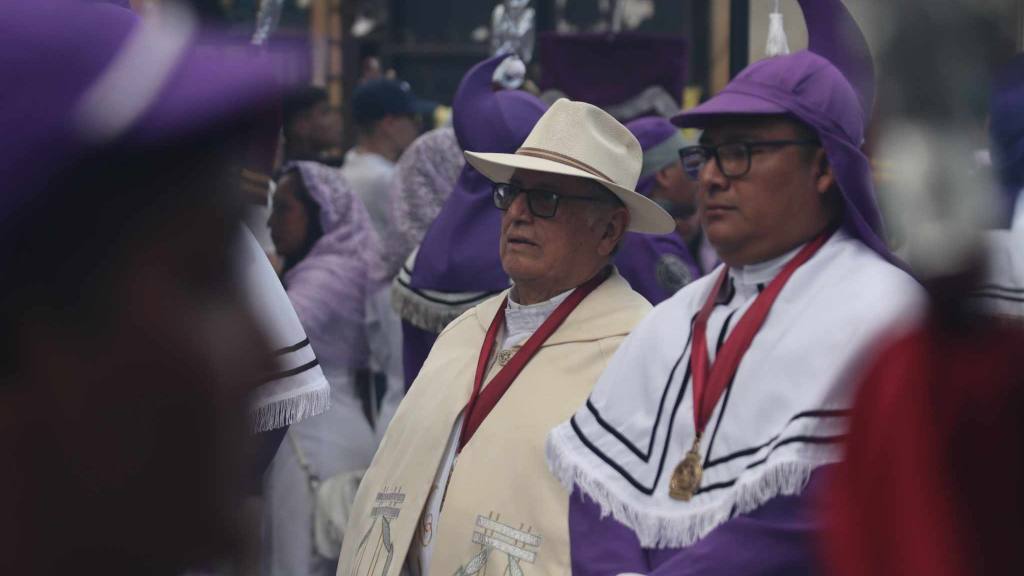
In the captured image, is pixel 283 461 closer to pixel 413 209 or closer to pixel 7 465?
pixel 413 209

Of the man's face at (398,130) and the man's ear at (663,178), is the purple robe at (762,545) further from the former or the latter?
the man's face at (398,130)

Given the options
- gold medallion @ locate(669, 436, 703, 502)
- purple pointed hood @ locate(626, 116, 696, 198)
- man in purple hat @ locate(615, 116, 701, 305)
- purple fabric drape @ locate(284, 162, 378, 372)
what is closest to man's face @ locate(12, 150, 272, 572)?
gold medallion @ locate(669, 436, 703, 502)

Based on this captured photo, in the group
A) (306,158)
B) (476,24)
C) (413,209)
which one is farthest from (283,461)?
(476,24)

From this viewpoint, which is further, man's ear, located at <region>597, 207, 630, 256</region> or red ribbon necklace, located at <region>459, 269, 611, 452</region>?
man's ear, located at <region>597, 207, 630, 256</region>

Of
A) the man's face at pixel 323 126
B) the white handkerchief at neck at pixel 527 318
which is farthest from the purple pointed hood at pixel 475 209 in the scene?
the man's face at pixel 323 126

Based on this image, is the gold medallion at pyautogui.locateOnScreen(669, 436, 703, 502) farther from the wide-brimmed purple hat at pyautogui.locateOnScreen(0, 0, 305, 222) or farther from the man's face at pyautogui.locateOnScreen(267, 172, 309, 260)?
the man's face at pyautogui.locateOnScreen(267, 172, 309, 260)

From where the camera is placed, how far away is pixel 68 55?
3.37 ft

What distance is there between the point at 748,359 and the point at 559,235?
3.58ft

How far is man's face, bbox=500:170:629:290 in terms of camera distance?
3.91m

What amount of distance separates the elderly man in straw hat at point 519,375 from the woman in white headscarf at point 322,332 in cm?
193

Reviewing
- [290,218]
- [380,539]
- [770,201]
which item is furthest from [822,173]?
[290,218]

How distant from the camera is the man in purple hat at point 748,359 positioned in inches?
110

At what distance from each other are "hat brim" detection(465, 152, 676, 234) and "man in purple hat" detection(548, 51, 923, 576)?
0.58 m

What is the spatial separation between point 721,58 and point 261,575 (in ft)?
24.4
